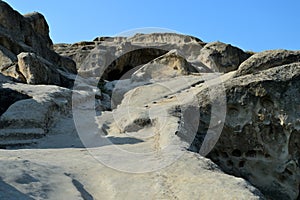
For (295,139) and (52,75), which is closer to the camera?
(295,139)

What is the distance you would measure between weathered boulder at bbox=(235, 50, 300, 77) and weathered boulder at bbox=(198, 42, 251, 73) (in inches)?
584

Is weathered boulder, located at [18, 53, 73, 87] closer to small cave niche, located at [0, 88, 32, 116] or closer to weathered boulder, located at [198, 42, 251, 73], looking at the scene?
small cave niche, located at [0, 88, 32, 116]

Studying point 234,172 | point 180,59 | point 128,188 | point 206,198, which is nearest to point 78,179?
point 128,188

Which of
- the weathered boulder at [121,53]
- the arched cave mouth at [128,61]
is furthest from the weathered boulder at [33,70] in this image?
the arched cave mouth at [128,61]

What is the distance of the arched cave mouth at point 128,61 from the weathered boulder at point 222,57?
345 centimetres

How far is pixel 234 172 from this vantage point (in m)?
6.33

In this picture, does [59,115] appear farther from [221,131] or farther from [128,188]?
[128,188]

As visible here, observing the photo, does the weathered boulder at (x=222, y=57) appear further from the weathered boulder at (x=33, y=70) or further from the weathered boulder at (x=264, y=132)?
the weathered boulder at (x=264, y=132)

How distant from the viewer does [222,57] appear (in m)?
23.0

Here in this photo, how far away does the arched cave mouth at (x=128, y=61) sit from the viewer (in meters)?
23.9

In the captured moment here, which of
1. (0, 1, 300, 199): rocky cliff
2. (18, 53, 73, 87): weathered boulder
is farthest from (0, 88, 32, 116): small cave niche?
(18, 53, 73, 87): weathered boulder

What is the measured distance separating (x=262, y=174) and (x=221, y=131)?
920mm

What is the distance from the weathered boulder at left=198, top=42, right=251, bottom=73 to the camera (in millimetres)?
22672

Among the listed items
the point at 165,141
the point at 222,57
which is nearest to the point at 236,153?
A: the point at 165,141
